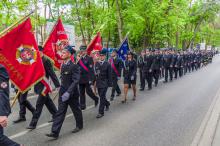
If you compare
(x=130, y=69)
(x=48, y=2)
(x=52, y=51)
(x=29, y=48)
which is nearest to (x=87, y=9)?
(x=48, y=2)

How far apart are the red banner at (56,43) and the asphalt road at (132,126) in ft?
5.47

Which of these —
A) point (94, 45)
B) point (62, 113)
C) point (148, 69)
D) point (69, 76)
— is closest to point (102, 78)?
point (69, 76)

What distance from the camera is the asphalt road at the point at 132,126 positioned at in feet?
19.1

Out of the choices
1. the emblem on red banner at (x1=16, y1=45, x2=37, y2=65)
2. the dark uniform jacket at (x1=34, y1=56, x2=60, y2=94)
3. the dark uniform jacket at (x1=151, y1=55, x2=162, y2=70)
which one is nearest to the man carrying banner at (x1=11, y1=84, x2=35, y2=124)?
the dark uniform jacket at (x1=34, y1=56, x2=60, y2=94)

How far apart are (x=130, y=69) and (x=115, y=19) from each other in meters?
10.5

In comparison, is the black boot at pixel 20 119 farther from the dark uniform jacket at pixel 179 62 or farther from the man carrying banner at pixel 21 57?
the dark uniform jacket at pixel 179 62

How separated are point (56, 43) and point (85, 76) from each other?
1.37m

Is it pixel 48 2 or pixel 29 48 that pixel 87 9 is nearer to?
pixel 48 2

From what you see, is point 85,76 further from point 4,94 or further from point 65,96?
point 4,94

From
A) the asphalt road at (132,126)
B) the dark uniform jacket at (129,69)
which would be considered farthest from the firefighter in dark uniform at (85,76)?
the dark uniform jacket at (129,69)

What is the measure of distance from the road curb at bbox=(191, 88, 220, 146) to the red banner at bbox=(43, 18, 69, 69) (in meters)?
4.22

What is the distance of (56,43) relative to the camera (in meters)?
8.70

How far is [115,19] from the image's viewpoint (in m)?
20.2

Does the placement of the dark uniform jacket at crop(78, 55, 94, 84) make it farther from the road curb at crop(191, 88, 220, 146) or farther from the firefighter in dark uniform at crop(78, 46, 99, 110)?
the road curb at crop(191, 88, 220, 146)
